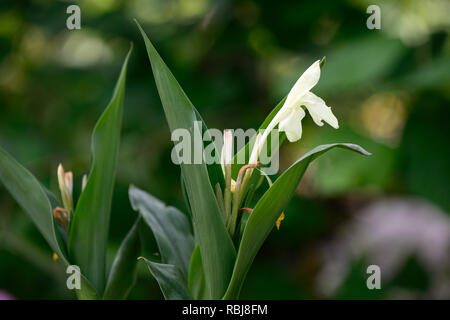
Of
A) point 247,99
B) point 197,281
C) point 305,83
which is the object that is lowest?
point 197,281

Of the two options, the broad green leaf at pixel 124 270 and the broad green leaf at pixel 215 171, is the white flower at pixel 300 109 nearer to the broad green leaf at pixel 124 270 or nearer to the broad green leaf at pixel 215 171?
the broad green leaf at pixel 215 171

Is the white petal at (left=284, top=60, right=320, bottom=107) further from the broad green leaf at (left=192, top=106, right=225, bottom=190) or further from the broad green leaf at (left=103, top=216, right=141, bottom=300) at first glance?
the broad green leaf at (left=103, top=216, right=141, bottom=300)

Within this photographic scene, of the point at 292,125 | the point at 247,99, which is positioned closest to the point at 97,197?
the point at 292,125

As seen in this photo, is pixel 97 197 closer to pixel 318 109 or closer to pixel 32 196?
pixel 32 196

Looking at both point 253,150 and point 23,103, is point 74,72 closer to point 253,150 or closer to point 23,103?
point 23,103

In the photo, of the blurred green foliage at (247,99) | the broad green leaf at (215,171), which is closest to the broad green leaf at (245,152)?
the broad green leaf at (215,171)

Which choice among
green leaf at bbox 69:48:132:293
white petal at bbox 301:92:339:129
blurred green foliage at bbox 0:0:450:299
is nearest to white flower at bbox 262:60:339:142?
white petal at bbox 301:92:339:129
